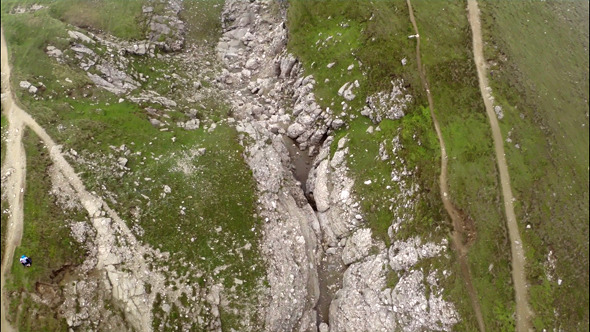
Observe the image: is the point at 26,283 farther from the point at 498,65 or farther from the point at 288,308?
the point at 498,65

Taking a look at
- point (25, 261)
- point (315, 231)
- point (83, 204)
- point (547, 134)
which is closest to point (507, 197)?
point (547, 134)

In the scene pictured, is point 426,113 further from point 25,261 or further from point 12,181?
point 12,181

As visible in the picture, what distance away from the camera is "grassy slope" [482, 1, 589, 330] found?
3769 centimetres

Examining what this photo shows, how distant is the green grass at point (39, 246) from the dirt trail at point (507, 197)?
45.4 metres

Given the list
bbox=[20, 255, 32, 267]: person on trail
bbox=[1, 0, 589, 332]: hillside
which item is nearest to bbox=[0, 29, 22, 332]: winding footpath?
bbox=[1, 0, 589, 332]: hillside

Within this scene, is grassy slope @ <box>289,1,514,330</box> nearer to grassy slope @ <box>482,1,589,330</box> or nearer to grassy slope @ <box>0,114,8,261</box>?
grassy slope @ <box>482,1,589,330</box>

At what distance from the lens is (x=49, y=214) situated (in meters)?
31.9

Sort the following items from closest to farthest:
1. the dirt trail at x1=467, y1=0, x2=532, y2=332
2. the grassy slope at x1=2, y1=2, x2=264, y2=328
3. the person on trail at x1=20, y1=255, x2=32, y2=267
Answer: the person on trail at x1=20, y1=255, x2=32, y2=267 < the grassy slope at x1=2, y1=2, x2=264, y2=328 < the dirt trail at x1=467, y1=0, x2=532, y2=332

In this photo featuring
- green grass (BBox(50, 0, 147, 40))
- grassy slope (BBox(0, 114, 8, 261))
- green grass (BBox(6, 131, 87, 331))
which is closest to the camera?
green grass (BBox(6, 131, 87, 331))

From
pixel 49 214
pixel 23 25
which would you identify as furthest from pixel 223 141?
pixel 23 25

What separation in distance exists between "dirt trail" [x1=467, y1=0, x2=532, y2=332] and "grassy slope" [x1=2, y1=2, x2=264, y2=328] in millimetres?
28397

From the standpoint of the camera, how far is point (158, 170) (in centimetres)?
3706

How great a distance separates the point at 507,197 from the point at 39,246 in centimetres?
5000

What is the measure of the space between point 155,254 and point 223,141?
15.3 meters
